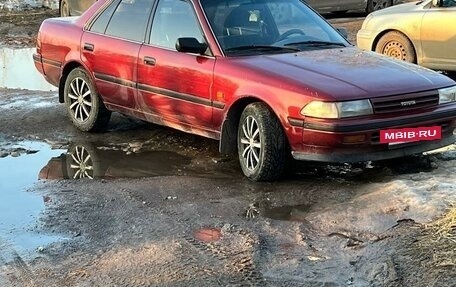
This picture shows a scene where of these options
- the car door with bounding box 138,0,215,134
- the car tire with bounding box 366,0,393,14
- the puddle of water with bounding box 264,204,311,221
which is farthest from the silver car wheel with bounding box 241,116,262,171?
the car tire with bounding box 366,0,393,14

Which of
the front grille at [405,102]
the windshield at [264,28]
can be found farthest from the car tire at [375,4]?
the front grille at [405,102]

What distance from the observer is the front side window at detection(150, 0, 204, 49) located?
6.96 metres

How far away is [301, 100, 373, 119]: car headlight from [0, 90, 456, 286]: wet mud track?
0.60m

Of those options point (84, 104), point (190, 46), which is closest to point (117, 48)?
point (84, 104)

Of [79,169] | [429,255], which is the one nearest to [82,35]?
[79,169]

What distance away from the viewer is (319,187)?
19.6ft

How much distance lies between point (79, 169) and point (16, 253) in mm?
Answer: 2145

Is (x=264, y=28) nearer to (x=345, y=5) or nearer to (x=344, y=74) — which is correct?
(x=344, y=74)

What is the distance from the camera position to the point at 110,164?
23.0ft

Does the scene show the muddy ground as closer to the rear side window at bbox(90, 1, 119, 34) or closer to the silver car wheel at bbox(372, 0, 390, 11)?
the rear side window at bbox(90, 1, 119, 34)

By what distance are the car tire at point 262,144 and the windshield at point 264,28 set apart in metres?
0.73

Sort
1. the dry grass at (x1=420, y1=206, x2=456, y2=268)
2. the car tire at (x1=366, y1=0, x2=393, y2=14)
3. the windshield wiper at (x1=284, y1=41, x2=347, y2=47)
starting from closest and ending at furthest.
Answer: the dry grass at (x1=420, y1=206, x2=456, y2=268) → the windshield wiper at (x1=284, y1=41, x2=347, y2=47) → the car tire at (x1=366, y1=0, x2=393, y2=14)

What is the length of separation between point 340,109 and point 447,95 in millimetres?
1079

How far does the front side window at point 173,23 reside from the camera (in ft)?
22.9
